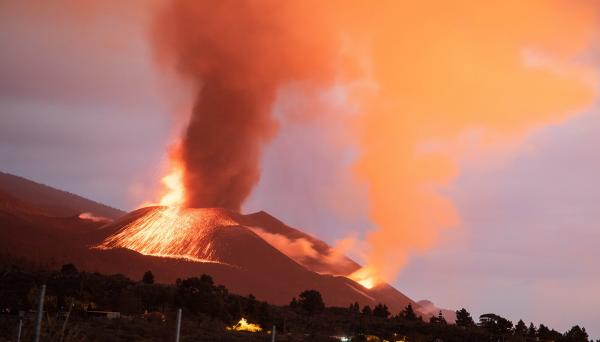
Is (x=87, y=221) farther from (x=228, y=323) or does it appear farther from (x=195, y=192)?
(x=228, y=323)

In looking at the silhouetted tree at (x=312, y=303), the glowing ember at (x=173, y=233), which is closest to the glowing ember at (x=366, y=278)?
the glowing ember at (x=173, y=233)

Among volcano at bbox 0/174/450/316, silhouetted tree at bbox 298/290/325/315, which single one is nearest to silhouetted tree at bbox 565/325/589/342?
silhouetted tree at bbox 298/290/325/315

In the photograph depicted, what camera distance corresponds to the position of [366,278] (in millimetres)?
190875

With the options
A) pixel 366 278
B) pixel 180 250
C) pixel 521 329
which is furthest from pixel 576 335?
pixel 366 278

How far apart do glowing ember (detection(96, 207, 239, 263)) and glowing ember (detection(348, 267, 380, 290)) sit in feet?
134

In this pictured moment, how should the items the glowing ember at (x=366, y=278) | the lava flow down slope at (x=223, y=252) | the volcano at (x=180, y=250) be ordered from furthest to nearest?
the glowing ember at (x=366, y=278) → the lava flow down slope at (x=223, y=252) → the volcano at (x=180, y=250)

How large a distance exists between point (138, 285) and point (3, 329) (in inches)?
1390

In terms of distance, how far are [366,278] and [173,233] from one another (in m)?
64.1

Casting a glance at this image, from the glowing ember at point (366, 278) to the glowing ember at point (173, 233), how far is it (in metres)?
41.0

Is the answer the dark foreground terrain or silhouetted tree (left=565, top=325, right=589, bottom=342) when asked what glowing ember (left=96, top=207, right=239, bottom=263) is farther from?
silhouetted tree (left=565, top=325, right=589, bottom=342)

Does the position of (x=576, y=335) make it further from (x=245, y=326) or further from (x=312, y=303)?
(x=245, y=326)

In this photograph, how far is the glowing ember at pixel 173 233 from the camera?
14338 centimetres

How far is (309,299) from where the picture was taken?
243 ft

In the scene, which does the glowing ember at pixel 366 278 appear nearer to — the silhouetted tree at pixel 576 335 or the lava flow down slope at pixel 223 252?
the lava flow down slope at pixel 223 252
